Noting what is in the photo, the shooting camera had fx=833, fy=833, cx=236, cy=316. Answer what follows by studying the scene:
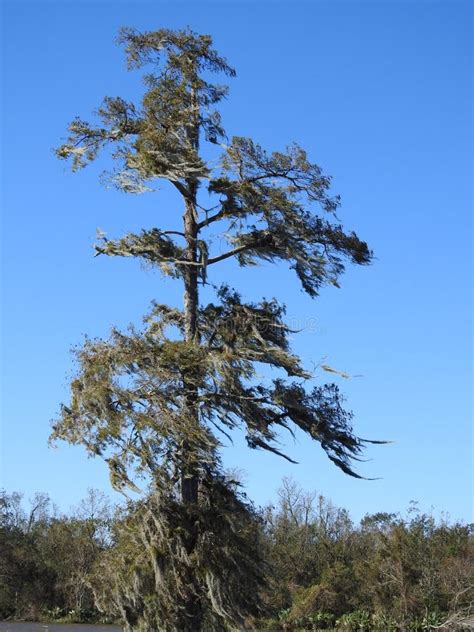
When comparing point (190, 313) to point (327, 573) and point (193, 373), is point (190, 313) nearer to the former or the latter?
point (193, 373)

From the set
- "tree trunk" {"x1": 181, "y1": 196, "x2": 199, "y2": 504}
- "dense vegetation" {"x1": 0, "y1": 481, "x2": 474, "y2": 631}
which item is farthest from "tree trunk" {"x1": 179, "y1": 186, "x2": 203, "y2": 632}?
"dense vegetation" {"x1": 0, "y1": 481, "x2": 474, "y2": 631}

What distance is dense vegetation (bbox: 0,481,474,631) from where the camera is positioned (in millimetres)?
30188

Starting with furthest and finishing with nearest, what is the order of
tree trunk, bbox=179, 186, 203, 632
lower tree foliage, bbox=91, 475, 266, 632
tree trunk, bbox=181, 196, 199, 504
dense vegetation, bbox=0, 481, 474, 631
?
dense vegetation, bbox=0, 481, 474, 631 → tree trunk, bbox=181, 196, 199, 504 → tree trunk, bbox=179, 186, 203, 632 → lower tree foliage, bbox=91, 475, 266, 632

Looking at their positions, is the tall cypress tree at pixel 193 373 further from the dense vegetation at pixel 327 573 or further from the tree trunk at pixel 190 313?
the dense vegetation at pixel 327 573

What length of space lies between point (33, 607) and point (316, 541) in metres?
13.8

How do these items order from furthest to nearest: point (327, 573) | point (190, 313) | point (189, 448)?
point (327, 573)
point (190, 313)
point (189, 448)

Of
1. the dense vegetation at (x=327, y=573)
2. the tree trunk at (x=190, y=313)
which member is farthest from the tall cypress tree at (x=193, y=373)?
the dense vegetation at (x=327, y=573)

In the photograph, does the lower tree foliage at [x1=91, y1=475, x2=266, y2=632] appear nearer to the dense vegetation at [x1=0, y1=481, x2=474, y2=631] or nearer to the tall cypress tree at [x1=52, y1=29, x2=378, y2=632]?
the tall cypress tree at [x1=52, y1=29, x2=378, y2=632]

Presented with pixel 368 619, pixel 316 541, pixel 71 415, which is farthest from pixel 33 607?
pixel 71 415

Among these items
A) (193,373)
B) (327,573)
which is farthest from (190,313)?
(327,573)

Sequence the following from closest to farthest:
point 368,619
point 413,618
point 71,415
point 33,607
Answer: point 71,415
point 413,618
point 368,619
point 33,607

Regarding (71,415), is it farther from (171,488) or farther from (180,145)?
(180,145)

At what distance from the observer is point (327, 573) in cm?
3456

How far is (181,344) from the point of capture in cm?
1280
